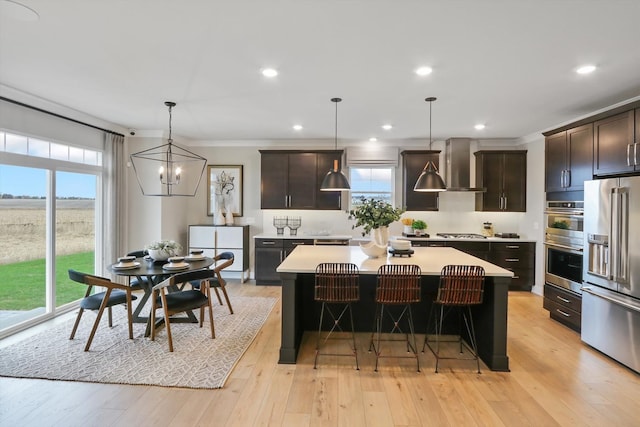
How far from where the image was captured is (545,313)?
186 inches

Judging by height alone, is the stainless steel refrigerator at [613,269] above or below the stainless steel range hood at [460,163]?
below

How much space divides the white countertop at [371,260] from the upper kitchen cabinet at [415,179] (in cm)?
191

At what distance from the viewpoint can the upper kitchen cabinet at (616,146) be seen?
3.38 metres

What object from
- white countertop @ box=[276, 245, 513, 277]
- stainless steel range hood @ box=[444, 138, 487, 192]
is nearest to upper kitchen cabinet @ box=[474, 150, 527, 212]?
stainless steel range hood @ box=[444, 138, 487, 192]

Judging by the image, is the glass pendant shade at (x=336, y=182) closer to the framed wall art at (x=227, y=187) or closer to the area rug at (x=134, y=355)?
the area rug at (x=134, y=355)

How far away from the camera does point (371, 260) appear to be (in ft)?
12.1

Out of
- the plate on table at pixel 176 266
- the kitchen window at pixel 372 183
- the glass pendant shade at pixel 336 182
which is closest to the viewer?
the plate on table at pixel 176 266

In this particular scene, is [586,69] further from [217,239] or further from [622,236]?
[217,239]

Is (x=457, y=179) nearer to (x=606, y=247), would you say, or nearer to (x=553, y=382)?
(x=606, y=247)

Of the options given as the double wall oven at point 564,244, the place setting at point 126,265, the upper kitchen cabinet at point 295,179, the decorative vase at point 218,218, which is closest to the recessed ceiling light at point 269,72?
the place setting at point 126,265

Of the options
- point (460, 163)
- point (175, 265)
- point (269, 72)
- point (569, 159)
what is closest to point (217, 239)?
point (175, 265)

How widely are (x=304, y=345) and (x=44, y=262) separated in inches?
139

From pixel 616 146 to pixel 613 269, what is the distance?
1314 millimetres

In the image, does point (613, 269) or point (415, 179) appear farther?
point (415, 179)
